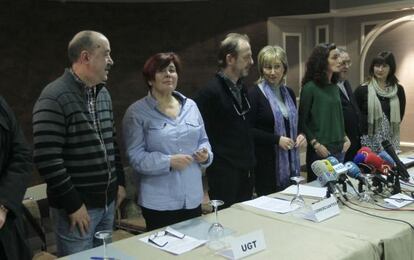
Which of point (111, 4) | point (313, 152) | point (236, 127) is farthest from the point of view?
point (111, 4)

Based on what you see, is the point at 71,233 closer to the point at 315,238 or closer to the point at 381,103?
the point at 315,238

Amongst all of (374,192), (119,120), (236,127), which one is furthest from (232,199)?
(119,120)

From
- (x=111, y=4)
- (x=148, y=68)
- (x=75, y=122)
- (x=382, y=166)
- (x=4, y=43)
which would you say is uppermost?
(x=111, y=4)

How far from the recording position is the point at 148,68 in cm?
212

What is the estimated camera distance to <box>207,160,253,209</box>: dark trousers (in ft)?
8.19

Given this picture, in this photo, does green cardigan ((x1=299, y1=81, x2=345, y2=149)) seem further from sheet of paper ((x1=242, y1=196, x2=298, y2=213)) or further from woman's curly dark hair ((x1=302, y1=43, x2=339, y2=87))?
sheet of paper ((x1=242, y1=196, x2=298, y2=213))

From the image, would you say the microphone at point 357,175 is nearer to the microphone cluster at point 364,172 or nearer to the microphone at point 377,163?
the microphone cluster at point 364,172

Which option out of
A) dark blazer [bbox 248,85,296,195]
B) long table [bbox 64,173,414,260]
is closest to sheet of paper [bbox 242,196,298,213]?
long table [bbox 64,173,414,260]

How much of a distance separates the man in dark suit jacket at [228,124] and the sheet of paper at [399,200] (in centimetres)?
75

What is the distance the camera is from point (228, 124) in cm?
248

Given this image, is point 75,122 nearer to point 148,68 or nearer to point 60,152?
point 60,152

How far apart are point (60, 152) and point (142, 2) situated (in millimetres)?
2801

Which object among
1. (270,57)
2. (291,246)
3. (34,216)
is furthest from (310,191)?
(34,216)

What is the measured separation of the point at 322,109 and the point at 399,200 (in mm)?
987
